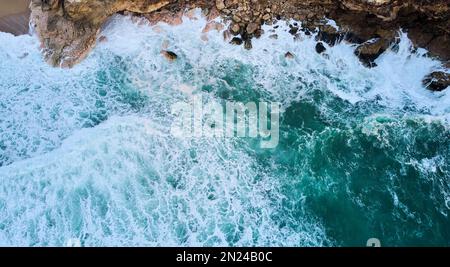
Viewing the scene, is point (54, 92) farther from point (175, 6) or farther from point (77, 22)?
point (175, 6)

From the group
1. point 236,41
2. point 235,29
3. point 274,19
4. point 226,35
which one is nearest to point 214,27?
point 226,35

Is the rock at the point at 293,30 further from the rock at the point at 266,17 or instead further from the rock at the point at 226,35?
the rock at the point at 226,35

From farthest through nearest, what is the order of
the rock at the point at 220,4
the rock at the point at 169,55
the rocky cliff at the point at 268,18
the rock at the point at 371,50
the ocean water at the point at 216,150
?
the rock at the point at 220,4
the rock at the point at 371,50
the rock at the point at 169,55
the rocky cliff at the point at 268,18
the ocean water at the point at 216,150

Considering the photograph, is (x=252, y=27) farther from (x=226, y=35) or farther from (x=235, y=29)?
(x=226, y=35)

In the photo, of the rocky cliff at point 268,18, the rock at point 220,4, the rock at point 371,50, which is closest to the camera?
the rocky cliff at point 268,18

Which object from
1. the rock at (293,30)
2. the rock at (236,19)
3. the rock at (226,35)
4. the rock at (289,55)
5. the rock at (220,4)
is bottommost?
the rock at (289,55)

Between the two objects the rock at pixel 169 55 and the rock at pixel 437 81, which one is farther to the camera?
the rock at pixel 169 55

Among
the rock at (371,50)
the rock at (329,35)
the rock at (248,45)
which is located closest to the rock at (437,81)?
the rock at (371,50)
